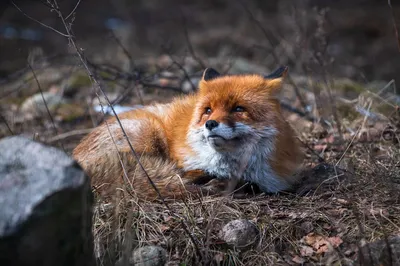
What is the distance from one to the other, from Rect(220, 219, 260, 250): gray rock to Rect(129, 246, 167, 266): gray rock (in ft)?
1.38

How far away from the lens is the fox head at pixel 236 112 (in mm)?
3953

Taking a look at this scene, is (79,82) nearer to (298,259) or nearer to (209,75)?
(209,75)

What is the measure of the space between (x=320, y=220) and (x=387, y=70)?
8488mm

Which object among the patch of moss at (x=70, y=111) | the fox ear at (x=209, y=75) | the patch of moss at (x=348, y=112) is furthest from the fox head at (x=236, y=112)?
the patch of moss at (x=70, y=111)

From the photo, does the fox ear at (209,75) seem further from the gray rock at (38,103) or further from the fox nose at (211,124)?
the gray rock at (38,103)

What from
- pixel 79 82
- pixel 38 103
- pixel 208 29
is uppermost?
pixel 38 103

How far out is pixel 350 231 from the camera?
11.2ft

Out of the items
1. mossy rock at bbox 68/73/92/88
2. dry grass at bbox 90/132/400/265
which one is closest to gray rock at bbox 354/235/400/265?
dry grass at bbox 90/132/400/265

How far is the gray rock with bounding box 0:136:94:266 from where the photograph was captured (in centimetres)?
234

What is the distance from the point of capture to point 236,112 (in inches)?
162

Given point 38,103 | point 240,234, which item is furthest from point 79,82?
point 240,234

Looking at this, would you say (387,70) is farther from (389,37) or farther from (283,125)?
(283,125)

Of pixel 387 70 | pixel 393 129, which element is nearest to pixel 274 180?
pixel 393 129

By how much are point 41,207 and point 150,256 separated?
1.03 m
